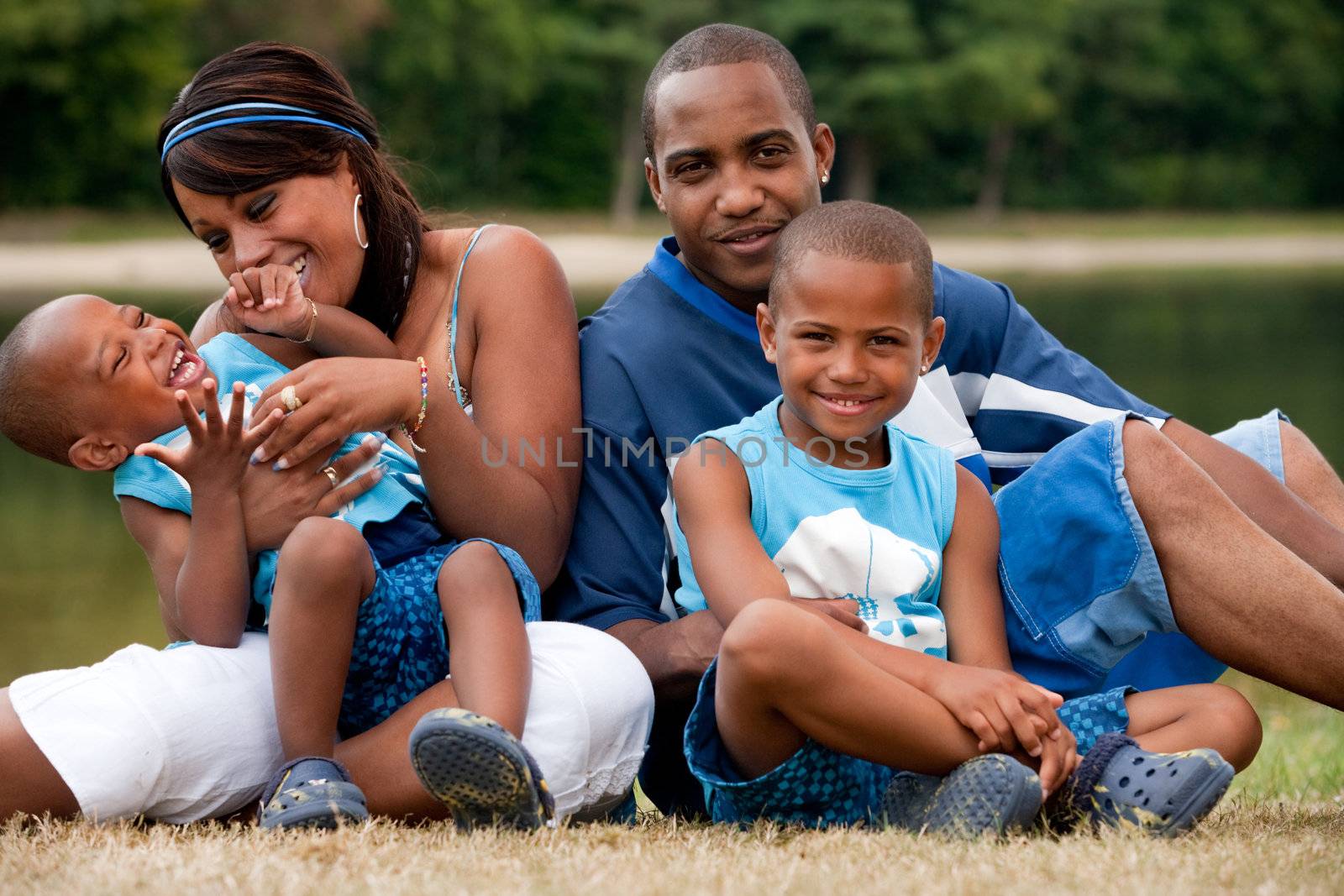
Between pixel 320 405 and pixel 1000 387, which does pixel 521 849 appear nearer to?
pixel 320 405

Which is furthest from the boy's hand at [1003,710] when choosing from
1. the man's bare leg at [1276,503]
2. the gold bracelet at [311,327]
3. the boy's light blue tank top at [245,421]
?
the gold bracelet at [311,327]

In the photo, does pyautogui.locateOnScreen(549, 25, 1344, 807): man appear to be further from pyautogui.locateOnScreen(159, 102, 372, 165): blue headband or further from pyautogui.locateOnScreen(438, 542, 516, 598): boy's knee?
pyautogui.locateOnScreen(159, 102, 372, 165): blue headband

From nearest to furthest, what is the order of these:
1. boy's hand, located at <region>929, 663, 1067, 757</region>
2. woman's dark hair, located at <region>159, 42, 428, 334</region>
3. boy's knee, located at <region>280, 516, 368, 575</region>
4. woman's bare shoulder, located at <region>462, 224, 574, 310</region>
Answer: boy's hand, located at <region>929, 663, 1067, 757</region>
boy's knee, located at <region>280, 516, 368, 575</region>
woman's dark hair, located at <region>159, 42, 428, 334</region>
woman's bare shoulder, located at <region>462, 224, 574, 310</region>

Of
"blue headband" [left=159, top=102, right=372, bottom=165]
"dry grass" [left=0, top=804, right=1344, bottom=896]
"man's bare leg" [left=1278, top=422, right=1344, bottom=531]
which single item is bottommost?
"dry grass" [left=0, top=804, right=1344, bottom=896]

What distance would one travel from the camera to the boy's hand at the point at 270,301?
9.16 ft

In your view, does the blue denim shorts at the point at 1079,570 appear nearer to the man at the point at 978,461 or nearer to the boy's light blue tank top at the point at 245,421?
the man at the point at 978,461

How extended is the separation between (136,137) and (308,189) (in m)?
28.9

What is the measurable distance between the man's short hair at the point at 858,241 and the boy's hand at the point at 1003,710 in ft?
2.35

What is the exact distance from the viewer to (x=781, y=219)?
10.5 feet

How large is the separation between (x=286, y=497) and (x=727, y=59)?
131cm

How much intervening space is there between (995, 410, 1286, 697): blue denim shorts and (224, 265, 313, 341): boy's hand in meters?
1.32

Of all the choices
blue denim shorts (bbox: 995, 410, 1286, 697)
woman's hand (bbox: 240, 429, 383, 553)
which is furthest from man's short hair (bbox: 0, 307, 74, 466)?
blue denim shorts (bbox: 995, 410, 1286, 697)

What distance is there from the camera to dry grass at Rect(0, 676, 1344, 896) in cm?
209

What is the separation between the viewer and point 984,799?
2340 mm
